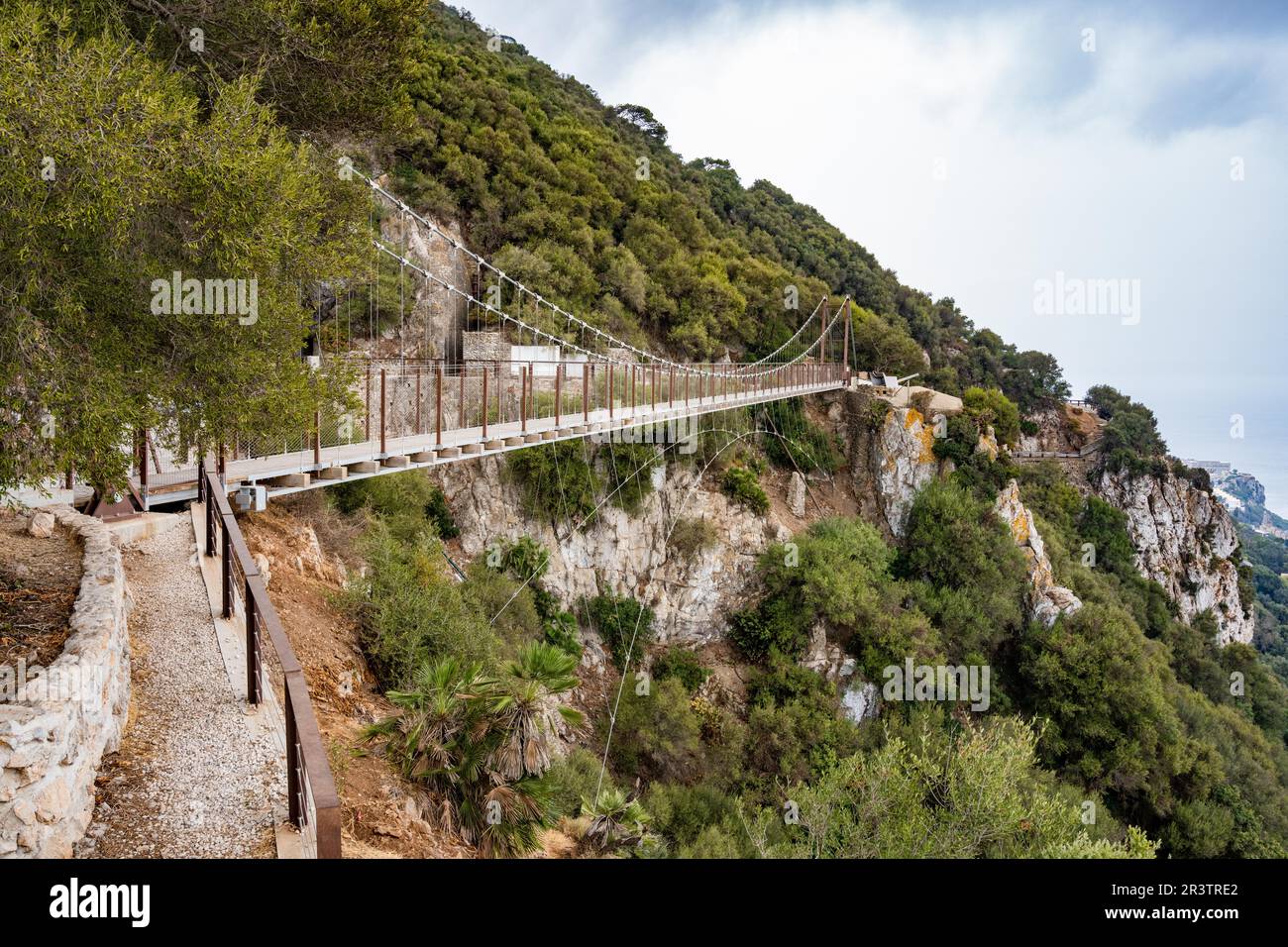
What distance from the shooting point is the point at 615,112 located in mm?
41531

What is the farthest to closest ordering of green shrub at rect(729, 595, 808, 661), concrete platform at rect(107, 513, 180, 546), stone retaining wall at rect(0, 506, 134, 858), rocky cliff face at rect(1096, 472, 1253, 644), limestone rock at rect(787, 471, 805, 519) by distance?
rocky cliff face at rect(1096, 472, 1253, 644) < limestone rock at rect(787, 471, 805, 519) < green shrub at rect(729, 595, 808, 661) < concrete platform at rect(107, 513, 180, 546) < stone retaining wall at rect(0, 506, 134, 858)

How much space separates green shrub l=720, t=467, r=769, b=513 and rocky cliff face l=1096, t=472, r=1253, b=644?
17998 mm

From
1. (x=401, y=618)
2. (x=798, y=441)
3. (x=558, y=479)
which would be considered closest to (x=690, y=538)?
(x=558, y=479)

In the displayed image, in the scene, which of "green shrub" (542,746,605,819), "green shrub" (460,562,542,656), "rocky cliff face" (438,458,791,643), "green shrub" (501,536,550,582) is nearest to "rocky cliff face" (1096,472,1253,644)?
"rocky cliff face" (438,458,791,643)

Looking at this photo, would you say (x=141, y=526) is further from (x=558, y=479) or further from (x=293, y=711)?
(x=558, y=479)

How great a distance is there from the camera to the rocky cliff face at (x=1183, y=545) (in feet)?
98.7

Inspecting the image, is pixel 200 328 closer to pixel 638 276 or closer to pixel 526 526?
pixel 526 526

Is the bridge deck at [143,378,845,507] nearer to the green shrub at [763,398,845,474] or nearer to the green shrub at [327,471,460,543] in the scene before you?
the green shrub at [327,471,460,543]

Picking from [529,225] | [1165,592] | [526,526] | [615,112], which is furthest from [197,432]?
[615,112]

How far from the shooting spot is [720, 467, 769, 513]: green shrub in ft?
67.2

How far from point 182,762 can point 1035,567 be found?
22824 millimetres

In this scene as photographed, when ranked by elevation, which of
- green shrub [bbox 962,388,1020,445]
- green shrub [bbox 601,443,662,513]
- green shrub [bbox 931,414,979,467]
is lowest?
green shrub [bbox 601,443,662,513]

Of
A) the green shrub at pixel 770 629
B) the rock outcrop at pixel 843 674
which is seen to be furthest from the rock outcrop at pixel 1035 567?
the green shrub at pixel 770 629

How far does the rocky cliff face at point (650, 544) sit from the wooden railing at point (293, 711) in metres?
9.67
